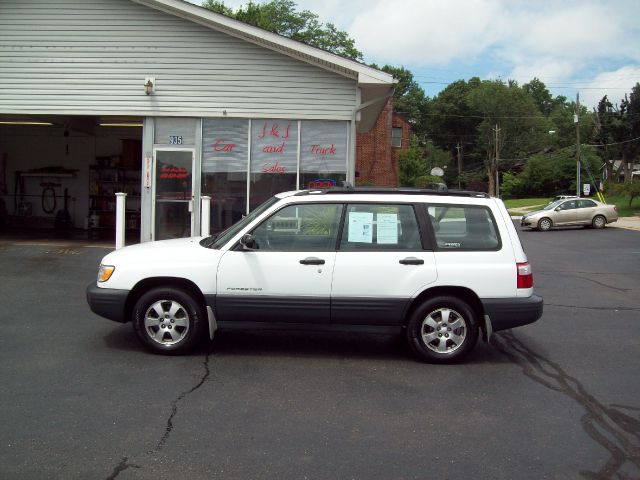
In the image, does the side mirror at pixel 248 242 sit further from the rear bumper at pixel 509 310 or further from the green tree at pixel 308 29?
the green tree at pixel 308 29

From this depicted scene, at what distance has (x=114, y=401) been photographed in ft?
16.0

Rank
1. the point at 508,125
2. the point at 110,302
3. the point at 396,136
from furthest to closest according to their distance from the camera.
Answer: the point at 508,125
the point at 396,136
the point at 110,302

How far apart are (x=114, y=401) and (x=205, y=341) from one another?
1.99 meters

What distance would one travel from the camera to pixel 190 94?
46.6 ft

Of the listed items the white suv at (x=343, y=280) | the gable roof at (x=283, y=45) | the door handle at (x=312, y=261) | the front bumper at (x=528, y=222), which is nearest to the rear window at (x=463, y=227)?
the white suv at (x=343, y=280)

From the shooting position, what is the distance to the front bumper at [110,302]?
614cm

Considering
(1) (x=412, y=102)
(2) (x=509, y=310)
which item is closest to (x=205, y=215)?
(2) (x=509, y=310)

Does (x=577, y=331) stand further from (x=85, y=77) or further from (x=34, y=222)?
(x=34, y=222)

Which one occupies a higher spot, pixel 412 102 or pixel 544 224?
pixel 412 102

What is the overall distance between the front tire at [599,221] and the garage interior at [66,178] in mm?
19962

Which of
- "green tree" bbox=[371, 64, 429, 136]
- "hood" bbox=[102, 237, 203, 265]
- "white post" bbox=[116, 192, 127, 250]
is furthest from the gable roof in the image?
"green tree" bbox=[371, 64, 429, 136]

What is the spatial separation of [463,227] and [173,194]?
9.69 m

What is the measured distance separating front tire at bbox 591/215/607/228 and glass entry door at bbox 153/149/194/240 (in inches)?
807

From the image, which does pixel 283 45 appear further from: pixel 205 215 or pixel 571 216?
pixel 571 216
